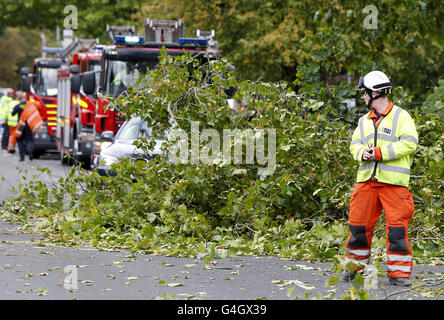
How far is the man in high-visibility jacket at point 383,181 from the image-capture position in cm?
806

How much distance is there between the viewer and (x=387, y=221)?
812cm

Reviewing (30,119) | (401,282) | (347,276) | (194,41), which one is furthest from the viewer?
(30,119)

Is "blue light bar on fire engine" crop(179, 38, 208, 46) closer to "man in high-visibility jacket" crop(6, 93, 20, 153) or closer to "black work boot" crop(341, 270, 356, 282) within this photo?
"man in high-visibility jacket" crop(6, 93, 20, 153)

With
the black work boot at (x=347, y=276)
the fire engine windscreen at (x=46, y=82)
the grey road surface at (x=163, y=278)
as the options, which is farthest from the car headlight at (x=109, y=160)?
the fire engine windscreen at (x=46, y=82)

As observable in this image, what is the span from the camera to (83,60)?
2466 centimetres

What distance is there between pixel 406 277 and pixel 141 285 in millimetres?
2201

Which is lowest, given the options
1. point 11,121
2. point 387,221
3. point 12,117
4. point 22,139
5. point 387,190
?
point 22,139

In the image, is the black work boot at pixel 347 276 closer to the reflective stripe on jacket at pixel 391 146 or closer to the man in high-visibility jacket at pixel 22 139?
the reflective stripe on jacket at pixel 391 146

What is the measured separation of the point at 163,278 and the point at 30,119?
20.4m

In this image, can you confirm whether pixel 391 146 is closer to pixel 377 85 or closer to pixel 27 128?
pixel 377 85

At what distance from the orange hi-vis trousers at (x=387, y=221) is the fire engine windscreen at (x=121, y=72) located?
10.4 m

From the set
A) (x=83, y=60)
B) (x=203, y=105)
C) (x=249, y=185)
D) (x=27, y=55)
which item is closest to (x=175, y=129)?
(x=203, y=105)

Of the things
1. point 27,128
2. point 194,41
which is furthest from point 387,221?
point 27,128

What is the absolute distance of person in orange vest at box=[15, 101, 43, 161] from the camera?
27.4m
